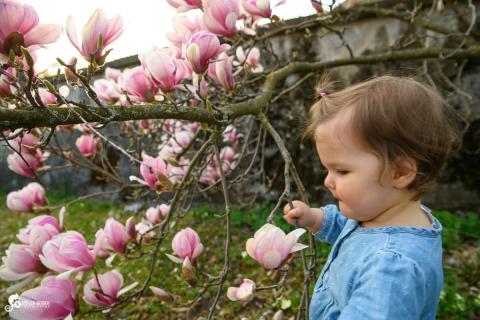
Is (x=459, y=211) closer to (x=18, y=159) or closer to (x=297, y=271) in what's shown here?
(x=297, y=271)

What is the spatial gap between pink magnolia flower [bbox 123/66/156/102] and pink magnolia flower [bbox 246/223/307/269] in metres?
0.58

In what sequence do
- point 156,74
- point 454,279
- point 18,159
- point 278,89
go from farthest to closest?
1. point 278,89
2. point 454,279
3. point 18,159
4. point 156,74

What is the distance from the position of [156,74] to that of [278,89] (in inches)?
91.4

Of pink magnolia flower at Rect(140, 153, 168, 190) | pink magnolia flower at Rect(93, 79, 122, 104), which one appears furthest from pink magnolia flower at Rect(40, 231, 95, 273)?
pink magnolia flower at Rect(93, 79, 122, 104)

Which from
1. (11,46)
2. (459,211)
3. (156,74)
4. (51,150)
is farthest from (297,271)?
(11,46)

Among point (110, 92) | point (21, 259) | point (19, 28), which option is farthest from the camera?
point (110, 92)

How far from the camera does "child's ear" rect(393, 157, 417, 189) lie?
92 cm

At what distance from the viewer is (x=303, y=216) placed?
118cm

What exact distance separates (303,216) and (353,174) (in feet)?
0.96

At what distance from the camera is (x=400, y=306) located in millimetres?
796

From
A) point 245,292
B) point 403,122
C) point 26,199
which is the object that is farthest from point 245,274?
point 403,122

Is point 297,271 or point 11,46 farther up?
point 11,46

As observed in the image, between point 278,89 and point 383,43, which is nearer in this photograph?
point 383,43

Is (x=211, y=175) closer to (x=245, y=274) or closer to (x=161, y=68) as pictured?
(x=245, y=274)
